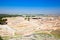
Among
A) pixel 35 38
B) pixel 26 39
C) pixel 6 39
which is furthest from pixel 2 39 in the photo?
pixel 35 38

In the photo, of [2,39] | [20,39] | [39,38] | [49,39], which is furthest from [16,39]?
[49,39]

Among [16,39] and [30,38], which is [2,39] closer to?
[16,39]

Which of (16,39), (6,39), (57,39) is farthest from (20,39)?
(57,39)

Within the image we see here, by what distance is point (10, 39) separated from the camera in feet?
52.4

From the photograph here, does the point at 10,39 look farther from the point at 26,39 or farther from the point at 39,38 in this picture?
the point at 39,38

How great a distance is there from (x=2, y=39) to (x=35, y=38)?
387 centimetres

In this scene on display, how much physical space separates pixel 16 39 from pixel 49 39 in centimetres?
382

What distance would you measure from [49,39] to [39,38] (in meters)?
1.21

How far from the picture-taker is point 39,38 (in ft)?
55.1

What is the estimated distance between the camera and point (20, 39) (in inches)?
633

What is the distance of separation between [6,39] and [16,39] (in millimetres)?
1138

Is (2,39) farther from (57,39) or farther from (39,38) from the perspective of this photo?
(57,39)

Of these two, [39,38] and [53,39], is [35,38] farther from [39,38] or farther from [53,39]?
[53,39]

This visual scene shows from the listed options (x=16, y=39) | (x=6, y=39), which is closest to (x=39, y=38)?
(x=16, y=39)
